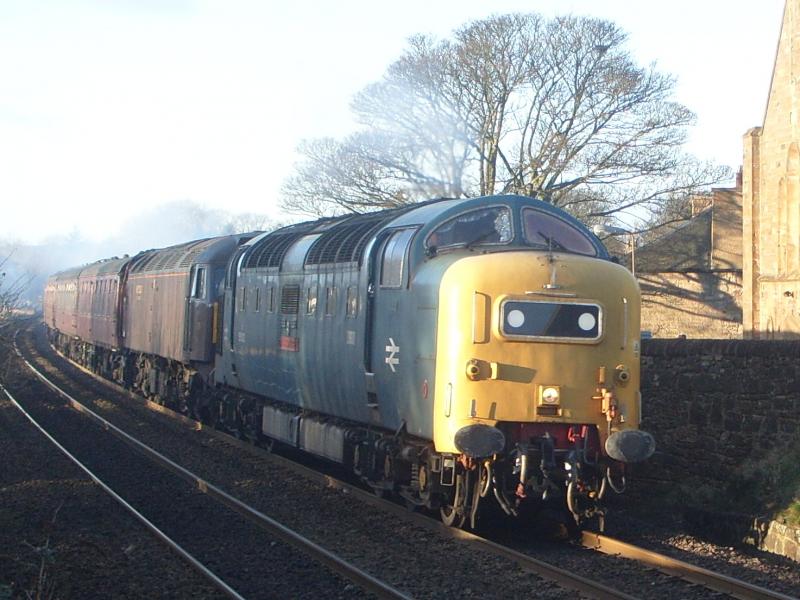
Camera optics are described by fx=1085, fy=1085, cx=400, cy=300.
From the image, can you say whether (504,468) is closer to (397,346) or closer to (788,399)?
(397,346)

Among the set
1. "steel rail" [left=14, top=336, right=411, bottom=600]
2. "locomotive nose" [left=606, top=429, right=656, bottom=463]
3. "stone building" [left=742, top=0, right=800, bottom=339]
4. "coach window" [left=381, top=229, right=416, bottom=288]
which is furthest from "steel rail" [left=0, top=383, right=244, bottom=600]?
"stone building" [left=742, top=0, right=800, bottom=339]

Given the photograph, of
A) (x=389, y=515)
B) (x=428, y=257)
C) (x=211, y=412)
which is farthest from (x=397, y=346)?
(x=211, y=412)

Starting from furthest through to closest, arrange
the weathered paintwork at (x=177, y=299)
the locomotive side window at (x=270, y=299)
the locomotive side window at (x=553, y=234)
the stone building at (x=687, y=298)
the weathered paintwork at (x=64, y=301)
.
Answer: the weathered paintwork at (x=64, y=301) → the stone building at (x=687, y=298) → the weathered paintwork at (x=177, y=299) → the locomotive side window at (x=270, y=299) → the locomotive side window at (x=553, y=234)

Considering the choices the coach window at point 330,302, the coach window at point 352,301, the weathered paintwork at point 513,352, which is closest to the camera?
the weathered paintwork at point 513,352

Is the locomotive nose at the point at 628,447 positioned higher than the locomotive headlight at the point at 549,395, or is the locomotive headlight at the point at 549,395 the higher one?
the locomotive headlight at the point at 549,395

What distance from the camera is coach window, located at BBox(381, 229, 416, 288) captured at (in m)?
11.8

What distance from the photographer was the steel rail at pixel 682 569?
27.8ft

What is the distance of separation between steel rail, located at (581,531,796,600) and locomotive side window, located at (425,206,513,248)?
3.20 metres

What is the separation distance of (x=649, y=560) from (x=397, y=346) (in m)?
3.58

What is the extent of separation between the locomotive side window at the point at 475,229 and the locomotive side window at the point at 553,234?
0.70ft

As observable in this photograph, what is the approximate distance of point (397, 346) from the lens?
1182cm

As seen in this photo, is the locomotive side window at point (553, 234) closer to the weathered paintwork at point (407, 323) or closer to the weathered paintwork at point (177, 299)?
the weathered paintwork at point (407, 323)

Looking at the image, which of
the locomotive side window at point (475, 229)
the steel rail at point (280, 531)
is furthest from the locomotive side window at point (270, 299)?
the locomotive side window at point (475, 229)

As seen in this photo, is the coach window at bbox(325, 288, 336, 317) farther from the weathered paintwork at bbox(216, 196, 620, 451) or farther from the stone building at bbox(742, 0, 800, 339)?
the stone building at bbox(742, 0, 800, 339)
